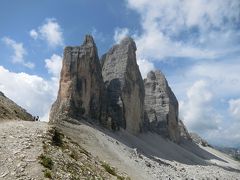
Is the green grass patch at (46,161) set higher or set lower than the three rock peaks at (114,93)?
lower

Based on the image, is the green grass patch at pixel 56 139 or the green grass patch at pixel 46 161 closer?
the green grass patch at pixel 46 161

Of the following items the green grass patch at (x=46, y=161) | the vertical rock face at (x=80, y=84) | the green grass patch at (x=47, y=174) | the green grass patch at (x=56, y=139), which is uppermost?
the vertical rock face at (x=80, y=84)

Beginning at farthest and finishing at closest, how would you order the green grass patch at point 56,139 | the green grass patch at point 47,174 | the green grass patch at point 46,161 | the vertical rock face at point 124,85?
the vertical rock face at point 124,85 < the green grass patch at point 56,139 < the green grass patch at point 46,161 < the green grass patch at point 47,174

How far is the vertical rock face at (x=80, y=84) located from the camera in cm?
8462

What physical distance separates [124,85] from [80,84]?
2332 cm

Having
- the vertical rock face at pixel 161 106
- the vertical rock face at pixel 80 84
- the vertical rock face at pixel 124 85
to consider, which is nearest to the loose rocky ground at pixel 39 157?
the vertical rock face at pixel 80 84

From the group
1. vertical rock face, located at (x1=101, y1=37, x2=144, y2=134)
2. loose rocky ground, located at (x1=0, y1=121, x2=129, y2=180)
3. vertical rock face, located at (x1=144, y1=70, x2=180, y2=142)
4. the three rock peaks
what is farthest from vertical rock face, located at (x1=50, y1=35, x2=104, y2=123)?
vertical rock face, located at (x1=144, y1=70, x2=180, y2=142)

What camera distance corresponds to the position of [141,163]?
212ft

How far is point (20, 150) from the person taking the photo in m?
33.1

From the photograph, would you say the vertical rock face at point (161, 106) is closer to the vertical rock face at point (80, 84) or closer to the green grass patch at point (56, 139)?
the vertical rock face at point (80, 84)

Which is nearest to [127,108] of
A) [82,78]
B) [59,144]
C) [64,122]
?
[82,78]

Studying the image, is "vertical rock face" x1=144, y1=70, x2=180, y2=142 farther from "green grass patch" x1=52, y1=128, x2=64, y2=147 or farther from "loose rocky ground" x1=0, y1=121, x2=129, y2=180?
"loose rocky ground" x1=0, y1=121, x2=129, y2=180

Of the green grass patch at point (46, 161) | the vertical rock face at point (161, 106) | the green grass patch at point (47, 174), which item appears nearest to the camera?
the green grass patch at point (47, 174)

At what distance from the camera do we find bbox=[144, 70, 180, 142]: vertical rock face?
141500mm
